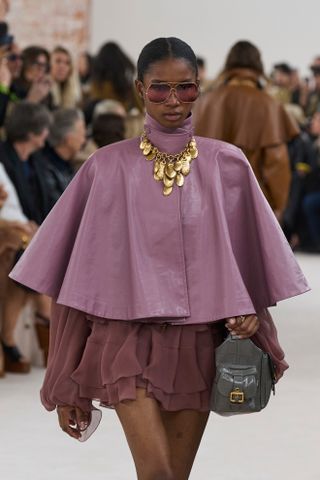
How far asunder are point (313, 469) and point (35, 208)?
9.23 ft

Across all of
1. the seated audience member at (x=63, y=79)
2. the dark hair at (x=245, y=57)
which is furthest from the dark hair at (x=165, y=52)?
the seated audience member at (x=63, y=79)

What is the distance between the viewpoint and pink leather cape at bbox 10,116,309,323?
12.1ft

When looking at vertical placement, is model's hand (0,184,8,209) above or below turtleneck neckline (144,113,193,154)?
below

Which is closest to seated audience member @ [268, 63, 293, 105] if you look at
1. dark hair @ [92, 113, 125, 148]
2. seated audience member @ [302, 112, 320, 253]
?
seated audience member @ [302, 112, 320, 253]

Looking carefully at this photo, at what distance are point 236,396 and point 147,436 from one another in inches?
9.5

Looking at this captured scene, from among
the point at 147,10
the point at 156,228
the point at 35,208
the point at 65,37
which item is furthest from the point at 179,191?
the point at 147,10

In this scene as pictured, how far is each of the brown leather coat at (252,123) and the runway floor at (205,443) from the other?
58.4 inches

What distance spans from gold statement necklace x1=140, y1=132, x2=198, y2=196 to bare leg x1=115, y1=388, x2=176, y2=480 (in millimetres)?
518

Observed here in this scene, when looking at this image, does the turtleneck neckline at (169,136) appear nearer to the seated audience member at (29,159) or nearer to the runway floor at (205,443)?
the runway floor at (205,443)

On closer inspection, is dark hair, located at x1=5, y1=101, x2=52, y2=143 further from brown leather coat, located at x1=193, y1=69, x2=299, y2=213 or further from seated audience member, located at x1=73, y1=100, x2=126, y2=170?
brown leather coat, located at x1=193, y1=69, x2=299, y2=213

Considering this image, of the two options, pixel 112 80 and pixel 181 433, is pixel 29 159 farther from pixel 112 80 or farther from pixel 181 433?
pixel 181 433

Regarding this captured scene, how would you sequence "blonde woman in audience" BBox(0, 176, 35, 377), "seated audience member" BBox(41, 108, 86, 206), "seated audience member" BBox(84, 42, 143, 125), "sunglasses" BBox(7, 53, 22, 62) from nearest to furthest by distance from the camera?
"blonde woman in audience" BBox(0, 176, 35, 377) → "seated audience member" BBox(41, 108, 86, 206) → "seated audience member" BBox(84, 42, 143, 125) → "sunglasses" BBox(7, 53, 22, 62)

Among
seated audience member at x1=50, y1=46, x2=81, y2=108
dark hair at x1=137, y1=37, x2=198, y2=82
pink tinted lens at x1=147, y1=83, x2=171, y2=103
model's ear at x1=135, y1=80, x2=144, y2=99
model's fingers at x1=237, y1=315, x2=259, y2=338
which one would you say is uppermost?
dark hair at x1=137, y1=37, x2=198, y2=82

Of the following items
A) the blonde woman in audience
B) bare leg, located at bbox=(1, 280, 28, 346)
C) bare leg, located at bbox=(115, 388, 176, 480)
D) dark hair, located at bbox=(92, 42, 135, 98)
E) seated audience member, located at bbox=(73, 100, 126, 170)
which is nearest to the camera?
bare leg, located at bbox=(115, 388, 176, 480)
